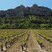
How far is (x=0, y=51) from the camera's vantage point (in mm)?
23156

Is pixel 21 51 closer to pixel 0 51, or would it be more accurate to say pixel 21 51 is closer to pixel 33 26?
pixel 0 51

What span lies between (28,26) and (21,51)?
115 metres

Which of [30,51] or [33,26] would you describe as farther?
[33,26]

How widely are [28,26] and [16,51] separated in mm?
115395

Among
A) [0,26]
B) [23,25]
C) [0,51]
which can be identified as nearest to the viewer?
[0,51]

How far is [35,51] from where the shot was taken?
76.3 ft

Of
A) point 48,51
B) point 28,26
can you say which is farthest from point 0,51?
point 28,26

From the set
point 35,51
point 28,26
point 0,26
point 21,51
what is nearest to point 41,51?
point 35,51

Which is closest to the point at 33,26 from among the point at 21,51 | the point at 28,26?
the point at 28,26

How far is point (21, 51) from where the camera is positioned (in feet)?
77.2

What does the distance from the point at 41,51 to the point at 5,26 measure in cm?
10726

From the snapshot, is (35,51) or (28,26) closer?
(35,51)

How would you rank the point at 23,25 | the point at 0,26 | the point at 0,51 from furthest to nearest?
the point at 23,25 < the point at 0,26 < the point at 0,51

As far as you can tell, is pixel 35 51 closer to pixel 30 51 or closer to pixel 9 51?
pixel 30 51
